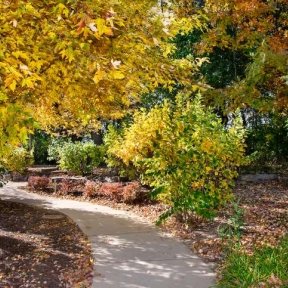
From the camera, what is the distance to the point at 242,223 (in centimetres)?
694

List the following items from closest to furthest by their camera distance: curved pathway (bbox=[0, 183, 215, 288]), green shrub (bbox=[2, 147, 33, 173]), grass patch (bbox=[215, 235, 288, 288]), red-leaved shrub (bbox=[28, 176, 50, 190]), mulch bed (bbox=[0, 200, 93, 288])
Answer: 1. grass patch (bbox=[215, 235, 288, 288])
2. curved pathway (bbox=[0, 183, 215, 288])
3. mulch bed (bbox=[0, 200, 93, 288])
4. red-leaved shrub (bbox=[28, 176, 50, 190])
5. green shrub (bbox=[2, 147, 33, 173])

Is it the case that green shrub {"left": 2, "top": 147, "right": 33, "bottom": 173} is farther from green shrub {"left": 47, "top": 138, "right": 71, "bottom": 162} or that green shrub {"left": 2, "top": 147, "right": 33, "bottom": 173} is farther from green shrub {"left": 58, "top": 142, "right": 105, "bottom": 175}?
green shrub {"left": 47, "top": 138, "right": 71, "bottom": 162}

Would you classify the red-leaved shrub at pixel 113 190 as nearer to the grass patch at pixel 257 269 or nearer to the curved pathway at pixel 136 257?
the curved pathway at pixel 136 257

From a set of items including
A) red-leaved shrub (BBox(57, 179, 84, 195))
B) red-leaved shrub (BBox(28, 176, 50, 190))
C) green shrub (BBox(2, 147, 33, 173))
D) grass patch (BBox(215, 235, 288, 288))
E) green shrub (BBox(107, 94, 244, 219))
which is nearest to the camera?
grass patch (BBox(215, 235, 288, 288))

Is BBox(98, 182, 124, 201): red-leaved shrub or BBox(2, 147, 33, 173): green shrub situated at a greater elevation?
BBox(2, 147, 33, 173): green shrub

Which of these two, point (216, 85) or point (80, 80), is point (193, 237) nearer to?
point (80, 80)

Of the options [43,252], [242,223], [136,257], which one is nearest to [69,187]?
[43,252]

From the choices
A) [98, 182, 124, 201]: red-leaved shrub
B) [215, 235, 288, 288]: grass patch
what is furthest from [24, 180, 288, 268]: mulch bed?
[215, 235, 288, 288]: grass patch

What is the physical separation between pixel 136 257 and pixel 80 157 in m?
12.9

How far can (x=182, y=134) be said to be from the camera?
792 centimetres

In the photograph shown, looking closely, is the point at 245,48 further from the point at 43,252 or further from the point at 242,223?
the point at 43,252

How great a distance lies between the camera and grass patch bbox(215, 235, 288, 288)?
4801 millimetres

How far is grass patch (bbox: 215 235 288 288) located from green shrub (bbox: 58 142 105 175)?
13.5 m

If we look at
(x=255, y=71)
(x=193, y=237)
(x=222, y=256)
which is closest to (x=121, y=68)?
(x=222, y=256)
